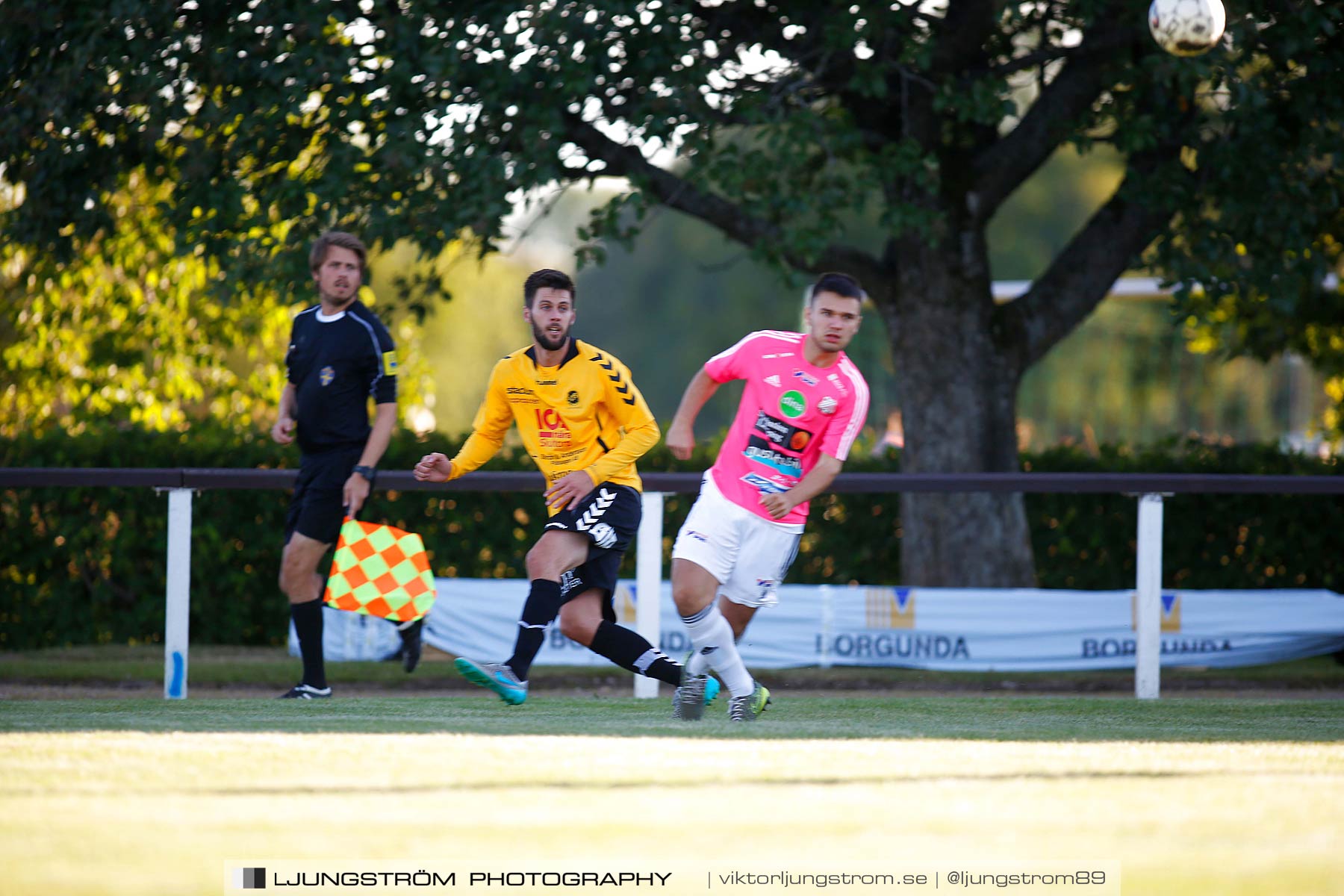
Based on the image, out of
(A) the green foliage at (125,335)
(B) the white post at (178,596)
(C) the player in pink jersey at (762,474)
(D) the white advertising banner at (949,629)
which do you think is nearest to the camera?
(C) the player in pink jersey at (762,474)

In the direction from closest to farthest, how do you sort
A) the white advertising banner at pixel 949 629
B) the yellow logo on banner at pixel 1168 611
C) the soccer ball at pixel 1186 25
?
the soccer ball at pixel 1186 25 → the yellow logo on banner at pixel 1168 611 → the white advertising banner at pixel 949 629

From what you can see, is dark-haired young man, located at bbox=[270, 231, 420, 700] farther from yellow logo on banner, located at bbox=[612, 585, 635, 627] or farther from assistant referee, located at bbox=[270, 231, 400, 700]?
yellow logo on banner, located at bbox=[612, 585, 635, 627]

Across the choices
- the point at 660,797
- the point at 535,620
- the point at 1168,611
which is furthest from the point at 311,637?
the point at 1168,611

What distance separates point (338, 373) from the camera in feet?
23.2

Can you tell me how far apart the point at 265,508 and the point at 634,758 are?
757cm

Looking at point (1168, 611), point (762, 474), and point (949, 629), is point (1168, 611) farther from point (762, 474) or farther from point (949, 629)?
point (762, 474)

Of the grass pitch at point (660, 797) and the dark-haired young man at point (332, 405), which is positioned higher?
the dark-haired young man at point (332, 405)

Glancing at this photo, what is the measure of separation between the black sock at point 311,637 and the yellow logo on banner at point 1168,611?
6.02 meters

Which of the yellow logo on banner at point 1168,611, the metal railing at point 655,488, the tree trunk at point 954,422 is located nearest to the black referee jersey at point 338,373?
the metal railing at point 655,488

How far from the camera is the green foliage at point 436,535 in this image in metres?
11.5

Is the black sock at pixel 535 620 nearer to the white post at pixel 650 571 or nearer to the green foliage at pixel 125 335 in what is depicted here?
the white post at pixel 650 571

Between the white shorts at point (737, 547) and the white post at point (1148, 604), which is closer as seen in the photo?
the white shorts at point (737, 547)

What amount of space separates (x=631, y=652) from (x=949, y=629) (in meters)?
4.83

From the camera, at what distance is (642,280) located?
222 feet
